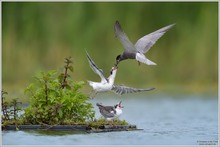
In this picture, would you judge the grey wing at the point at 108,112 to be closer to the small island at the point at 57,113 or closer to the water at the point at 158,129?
the small island at the point at 57,113

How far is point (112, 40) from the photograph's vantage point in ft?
58.5

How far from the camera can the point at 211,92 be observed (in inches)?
687

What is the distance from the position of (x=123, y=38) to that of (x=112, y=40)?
7.47 meters

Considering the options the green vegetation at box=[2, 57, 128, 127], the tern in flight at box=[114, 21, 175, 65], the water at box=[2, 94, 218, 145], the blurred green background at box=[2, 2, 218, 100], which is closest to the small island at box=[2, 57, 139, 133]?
the green vegetation at box=[2, 57, 128, 127]

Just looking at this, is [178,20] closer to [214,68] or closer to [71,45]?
[214,68]

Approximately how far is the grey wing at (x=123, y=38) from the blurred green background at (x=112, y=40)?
6.76 meters

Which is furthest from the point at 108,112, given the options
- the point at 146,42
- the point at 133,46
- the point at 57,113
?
the point at 146,42

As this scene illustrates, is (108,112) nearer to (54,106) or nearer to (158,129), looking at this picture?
(54,106)

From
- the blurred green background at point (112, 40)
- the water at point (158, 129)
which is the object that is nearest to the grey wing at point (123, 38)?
the water at point (158, 129)

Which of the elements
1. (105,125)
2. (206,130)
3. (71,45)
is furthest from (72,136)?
(71,45)

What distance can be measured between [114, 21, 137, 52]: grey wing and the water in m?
1.04

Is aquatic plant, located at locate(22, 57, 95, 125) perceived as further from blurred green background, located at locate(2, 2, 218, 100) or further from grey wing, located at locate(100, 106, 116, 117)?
blurred green background, located at locate(2, 2, 218, 100)

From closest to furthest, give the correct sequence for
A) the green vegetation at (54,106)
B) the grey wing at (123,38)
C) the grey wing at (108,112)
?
the grey wing at (123,38) < the green vegetation at (54,106) < the grey wing at (108,112)

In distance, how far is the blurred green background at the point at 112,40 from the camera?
1762 centimetres
